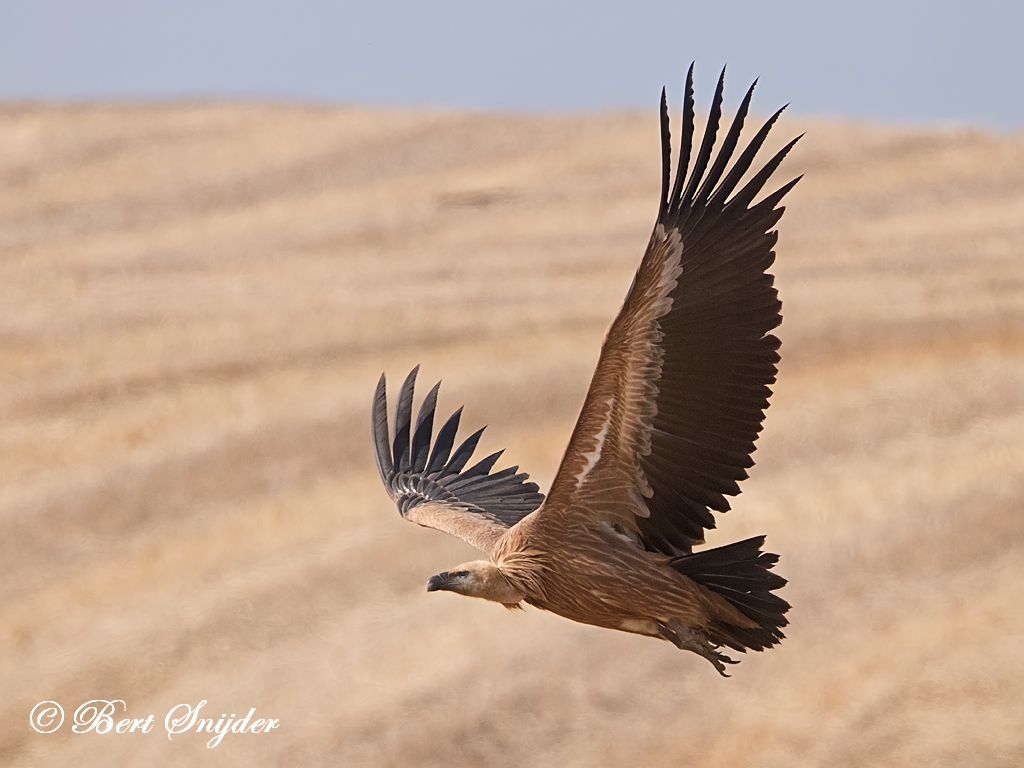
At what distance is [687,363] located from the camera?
21.6 feet

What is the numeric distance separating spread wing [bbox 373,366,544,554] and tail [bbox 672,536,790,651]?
6.35ft

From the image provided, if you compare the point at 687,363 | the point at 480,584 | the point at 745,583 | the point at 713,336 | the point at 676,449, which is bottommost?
the point at 480,584

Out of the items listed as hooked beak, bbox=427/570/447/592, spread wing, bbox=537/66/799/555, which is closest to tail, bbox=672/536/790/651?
spread wing, bbox=537/66/799/555

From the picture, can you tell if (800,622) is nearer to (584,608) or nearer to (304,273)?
(584,608)

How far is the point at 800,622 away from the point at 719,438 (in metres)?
10.4

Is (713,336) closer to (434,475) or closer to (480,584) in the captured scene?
(480,584)

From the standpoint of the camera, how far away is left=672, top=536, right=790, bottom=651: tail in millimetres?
6875

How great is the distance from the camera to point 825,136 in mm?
28859

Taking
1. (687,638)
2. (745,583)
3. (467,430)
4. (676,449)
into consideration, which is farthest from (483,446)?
(676,449)

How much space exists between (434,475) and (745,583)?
9.70 ft

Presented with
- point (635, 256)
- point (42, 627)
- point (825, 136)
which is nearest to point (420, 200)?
point (635, 256)

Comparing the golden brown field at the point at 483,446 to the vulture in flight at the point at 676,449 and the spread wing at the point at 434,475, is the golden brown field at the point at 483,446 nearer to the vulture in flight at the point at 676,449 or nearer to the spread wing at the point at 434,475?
the spread wing at the point at 434,475

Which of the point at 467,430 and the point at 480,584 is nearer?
the point at 480,584

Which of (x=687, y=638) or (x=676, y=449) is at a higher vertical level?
(x=676, y=449)
